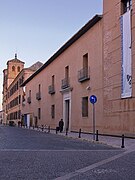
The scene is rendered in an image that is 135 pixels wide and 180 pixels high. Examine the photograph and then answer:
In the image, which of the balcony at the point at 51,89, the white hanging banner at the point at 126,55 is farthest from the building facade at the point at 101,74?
the balcony at the point at 51,89

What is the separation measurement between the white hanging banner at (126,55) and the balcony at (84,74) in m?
7.91

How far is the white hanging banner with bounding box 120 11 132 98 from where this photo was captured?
2394 centimetres

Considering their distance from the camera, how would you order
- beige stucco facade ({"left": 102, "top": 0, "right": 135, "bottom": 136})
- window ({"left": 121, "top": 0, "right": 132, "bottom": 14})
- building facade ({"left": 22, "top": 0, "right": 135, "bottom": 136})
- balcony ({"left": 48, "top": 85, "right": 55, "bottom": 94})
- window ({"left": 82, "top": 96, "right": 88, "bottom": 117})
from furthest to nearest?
balcony ({"left": 48, "top": 85, "right": 55, "bottom": 94}), window ({"left": 82, "top": 96, "right": 88, "bottom": 117}), window ({"left": 121, "top": 0, "right": 132, "bottom": 14}), building facade ({"left": 22, "top": 0, "right": 135, "bottom": 136}), beige stucco facade ({"left": 102, "top": 0, "right": 135, "bottom": 136})

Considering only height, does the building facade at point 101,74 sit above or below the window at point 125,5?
below

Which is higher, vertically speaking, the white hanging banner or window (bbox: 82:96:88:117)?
the white hanging banner

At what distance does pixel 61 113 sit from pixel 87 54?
1150cm

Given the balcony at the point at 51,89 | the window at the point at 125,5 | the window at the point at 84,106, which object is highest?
the window at the point at 125,5

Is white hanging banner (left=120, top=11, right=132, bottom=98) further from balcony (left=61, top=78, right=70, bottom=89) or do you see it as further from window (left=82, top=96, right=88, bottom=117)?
balcony (left=61, top=78, right=70, bottom=89)

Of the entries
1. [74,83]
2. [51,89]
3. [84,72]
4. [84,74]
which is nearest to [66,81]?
[74,83]

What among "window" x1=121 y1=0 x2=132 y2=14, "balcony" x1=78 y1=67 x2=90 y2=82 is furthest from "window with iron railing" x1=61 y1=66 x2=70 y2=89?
"window" x1=121 y1=0 x2=132 y2=14

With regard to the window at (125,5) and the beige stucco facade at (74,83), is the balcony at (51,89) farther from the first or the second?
the window at (125,5)

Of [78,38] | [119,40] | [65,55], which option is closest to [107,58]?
[119,40]

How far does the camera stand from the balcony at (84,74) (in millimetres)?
32678

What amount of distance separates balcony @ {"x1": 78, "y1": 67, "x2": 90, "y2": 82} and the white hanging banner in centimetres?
791
